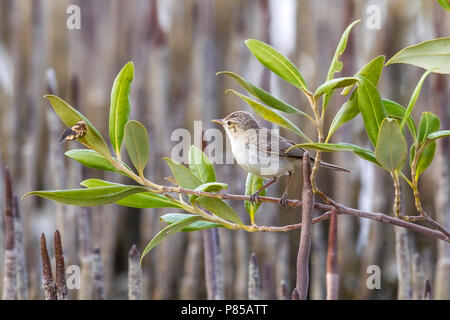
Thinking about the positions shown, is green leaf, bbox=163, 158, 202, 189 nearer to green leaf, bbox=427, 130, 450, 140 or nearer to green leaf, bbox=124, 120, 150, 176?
green leaf, bbox=124, 120, 150, 176

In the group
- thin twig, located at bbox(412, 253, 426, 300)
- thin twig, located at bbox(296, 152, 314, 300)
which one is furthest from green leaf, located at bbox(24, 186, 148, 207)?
thin twig, located at bbox(412, 253, 426, 300)

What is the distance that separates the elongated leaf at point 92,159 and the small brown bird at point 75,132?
59mm

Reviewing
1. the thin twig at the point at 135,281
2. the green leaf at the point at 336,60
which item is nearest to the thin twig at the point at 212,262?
the thin twig at the point at 135,281

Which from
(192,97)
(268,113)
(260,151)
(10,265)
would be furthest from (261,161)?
(192,97)

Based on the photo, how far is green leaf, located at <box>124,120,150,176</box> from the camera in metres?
0.48

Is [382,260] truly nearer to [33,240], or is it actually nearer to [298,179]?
[298,179]

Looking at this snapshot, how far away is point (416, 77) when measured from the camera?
57.4 inches

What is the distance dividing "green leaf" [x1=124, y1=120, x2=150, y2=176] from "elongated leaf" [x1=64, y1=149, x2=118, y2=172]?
0.02 metres

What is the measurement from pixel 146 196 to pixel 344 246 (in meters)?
0.92

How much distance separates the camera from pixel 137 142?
49cm

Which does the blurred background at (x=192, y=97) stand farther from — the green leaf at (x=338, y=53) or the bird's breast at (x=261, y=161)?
the green leaf at (x=338, y=53)

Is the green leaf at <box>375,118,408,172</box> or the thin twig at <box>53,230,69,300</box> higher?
the green leaf at <box>375,118,408,172</box>

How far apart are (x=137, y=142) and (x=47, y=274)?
17cm

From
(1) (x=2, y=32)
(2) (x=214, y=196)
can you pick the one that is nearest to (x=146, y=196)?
(2) (x=214, y=196)
